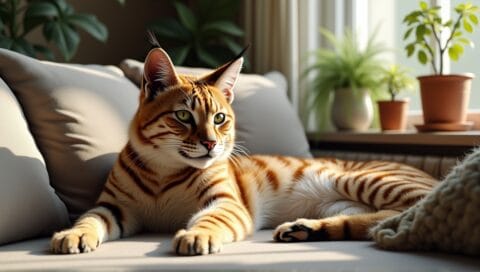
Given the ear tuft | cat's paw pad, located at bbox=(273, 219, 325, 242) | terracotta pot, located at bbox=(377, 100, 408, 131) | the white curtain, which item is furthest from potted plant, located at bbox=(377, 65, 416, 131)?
cat's paw pad, located at bbox=(273, 219, 325, 242)

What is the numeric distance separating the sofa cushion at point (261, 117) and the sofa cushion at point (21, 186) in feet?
2.00

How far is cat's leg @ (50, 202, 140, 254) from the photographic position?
1265mm

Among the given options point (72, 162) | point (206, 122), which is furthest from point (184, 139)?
point (72, 162)

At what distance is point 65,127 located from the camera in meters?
1.70

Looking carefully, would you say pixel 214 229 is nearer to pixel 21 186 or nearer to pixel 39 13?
pixel 21 186

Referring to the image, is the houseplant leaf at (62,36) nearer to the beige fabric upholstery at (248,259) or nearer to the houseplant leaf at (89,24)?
the houseplant leaf at (89,24)

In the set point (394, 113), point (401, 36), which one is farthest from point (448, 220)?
point (401, 36)

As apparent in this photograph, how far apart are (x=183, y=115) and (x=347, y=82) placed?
108cm

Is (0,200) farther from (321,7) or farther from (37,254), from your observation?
(321,7)

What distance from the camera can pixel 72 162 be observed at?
1.68 m

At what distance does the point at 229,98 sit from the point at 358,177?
1.45ft

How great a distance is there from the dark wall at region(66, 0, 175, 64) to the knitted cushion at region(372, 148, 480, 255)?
7.41 ft

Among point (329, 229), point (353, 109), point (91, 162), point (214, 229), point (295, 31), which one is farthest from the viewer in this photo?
point (295, 31)

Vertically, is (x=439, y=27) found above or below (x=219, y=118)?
above
